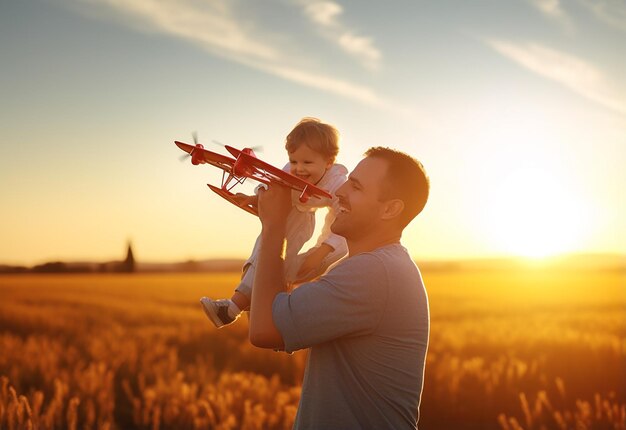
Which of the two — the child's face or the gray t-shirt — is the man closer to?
the gray t-shirt

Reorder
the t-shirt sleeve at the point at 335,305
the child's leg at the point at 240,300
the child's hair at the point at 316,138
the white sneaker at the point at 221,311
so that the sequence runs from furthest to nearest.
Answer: the child's hair at the point at 316,138
the child's leg at the point at 240,300
the white sneaker at the point at 221,311
the t-shirt sleeve at the point at 335,305

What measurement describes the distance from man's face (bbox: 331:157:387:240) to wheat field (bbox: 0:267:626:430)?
12.9 feet

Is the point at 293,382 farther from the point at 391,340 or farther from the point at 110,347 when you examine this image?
the point at 391,340

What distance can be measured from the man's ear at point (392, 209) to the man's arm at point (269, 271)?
539mm

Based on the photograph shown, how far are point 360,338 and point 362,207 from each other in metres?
0.71

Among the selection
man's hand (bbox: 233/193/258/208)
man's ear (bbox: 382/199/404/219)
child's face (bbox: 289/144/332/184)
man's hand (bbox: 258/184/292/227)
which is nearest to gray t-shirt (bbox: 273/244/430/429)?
man's ear (bbox: 382/199/404/219)

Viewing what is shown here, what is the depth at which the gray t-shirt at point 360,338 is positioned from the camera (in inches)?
160

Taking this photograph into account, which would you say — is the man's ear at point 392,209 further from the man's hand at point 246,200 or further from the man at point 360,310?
the man's hand at point 246,200

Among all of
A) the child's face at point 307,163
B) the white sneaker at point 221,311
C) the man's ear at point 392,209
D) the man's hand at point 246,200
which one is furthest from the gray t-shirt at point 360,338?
the child's face at point 307,163

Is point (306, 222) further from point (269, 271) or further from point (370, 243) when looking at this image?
point (269, 271)

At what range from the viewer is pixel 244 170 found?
4859 millimetres

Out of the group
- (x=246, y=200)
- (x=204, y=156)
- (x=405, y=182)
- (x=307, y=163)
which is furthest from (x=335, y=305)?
(x=307, y=163)

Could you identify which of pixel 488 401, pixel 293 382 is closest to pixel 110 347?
pixel 293 382

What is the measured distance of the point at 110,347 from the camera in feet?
49.8
